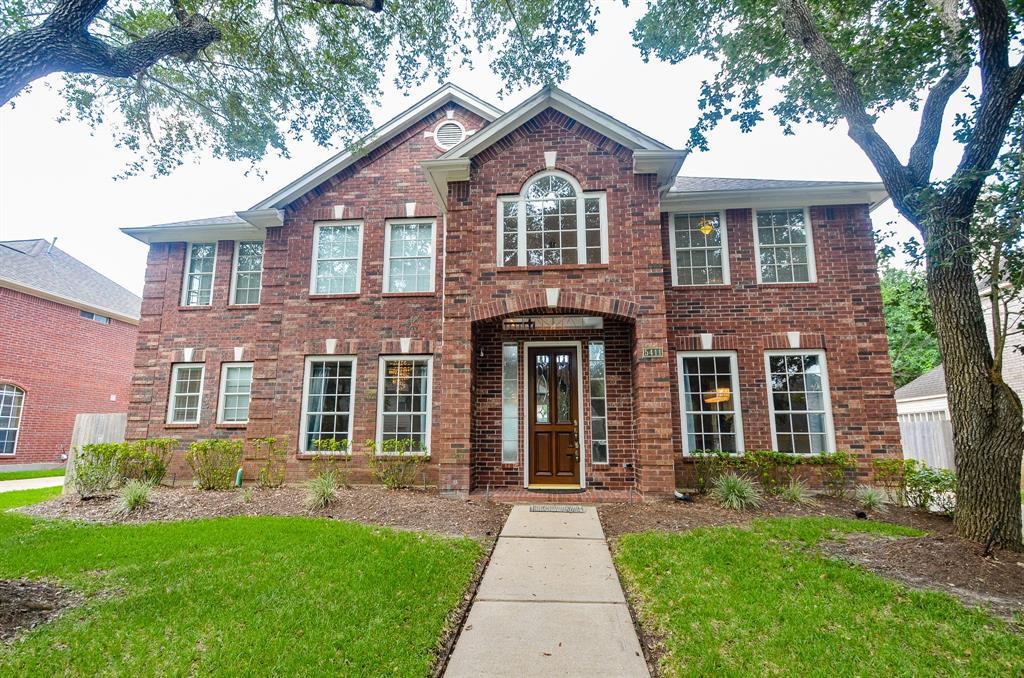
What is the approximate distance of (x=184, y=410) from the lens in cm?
1083

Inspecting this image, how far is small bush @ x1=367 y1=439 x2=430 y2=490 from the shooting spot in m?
8.88

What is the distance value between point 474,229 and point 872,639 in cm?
727

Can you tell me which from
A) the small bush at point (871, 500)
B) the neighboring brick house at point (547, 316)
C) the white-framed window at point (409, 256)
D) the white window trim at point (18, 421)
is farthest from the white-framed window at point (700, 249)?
→ the white window trim at point (18, 421)

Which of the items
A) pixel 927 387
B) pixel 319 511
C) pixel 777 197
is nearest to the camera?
pixel 319 511

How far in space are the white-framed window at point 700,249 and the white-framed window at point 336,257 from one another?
6613mm

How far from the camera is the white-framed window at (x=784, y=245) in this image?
940 cm

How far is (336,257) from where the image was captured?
406 inches

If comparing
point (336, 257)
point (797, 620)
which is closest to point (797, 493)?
point (797, 620)

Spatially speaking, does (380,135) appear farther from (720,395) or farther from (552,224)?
(720,395)

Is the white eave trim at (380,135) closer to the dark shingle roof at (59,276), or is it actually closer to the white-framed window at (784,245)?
the white-framed window at (784,245)

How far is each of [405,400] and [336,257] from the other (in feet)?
11.4

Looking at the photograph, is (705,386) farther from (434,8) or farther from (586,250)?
(434,8)

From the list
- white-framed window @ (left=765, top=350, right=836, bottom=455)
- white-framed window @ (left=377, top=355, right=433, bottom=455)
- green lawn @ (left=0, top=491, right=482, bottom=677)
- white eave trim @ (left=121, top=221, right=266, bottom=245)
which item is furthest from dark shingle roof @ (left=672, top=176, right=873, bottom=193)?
white eave trim @ (left=121, top=221, right=266, bottom=245)

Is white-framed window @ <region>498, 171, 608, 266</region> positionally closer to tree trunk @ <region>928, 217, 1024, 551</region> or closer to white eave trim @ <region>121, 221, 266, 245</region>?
tree trunk @ <region>928, 217, 1024, 551</region>
